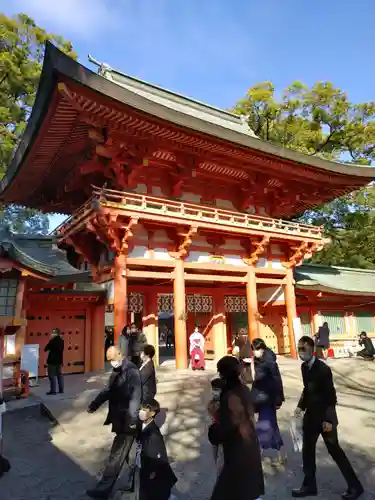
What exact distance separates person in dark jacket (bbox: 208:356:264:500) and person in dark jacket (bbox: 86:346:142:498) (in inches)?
53.5

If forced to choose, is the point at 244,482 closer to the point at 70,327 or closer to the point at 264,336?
the point at 70,327

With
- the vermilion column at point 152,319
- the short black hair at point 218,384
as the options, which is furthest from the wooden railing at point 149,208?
the short black hair at point 218,384

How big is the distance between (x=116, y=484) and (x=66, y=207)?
45.0ft

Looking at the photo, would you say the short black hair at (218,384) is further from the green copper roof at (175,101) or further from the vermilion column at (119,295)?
the green copper roof at (175,101)

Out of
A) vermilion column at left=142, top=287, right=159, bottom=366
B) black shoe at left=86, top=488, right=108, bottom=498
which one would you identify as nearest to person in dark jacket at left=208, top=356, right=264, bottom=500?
black shoe at left=86, top=488, right=108, bottom=498

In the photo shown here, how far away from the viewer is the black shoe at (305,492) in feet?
13.9

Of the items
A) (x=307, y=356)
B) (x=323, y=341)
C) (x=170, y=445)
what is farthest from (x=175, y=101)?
(x=307, y=356)

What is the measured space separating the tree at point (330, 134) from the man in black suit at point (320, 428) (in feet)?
81.5

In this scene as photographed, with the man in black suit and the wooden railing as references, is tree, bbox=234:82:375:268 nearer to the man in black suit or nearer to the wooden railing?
the wooden railing

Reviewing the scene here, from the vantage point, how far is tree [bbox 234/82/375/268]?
27.3 metres

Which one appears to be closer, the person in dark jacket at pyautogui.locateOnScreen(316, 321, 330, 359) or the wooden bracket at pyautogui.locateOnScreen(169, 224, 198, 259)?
the wooden bracket at pyautogui.locateOnScreen(169, 224, 198, 259)

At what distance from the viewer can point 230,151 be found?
12906 millimetres

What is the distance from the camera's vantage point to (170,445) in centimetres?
616

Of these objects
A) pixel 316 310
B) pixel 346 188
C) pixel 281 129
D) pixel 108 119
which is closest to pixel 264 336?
pixel 316 310
